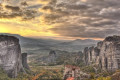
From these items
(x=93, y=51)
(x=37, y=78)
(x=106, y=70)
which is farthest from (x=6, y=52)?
(x=93, y=51)

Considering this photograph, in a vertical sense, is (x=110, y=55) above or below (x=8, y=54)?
below

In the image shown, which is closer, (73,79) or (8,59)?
(73,79)

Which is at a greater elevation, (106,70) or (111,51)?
(111,51)

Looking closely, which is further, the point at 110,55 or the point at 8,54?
the point at 110,55

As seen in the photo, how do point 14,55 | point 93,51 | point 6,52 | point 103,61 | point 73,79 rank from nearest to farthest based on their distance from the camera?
point 73,79
point 6,52
point 14,55
point 103,61
point 93,51

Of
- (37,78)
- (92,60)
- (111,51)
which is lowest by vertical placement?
(37,78)

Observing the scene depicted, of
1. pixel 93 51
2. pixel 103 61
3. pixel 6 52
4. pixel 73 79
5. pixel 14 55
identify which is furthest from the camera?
pixel 93 51

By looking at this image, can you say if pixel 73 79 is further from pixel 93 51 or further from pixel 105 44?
pixel 93 51

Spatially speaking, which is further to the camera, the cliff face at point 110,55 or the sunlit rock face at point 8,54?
the cliff face at point 110,55

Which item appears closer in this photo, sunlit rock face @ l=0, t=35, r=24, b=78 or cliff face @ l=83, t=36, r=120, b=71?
sunlit rock face @ l=0, t=35, r=24, b=78
